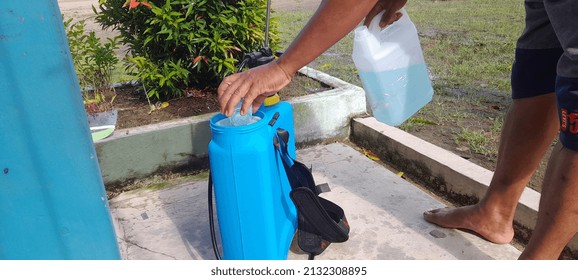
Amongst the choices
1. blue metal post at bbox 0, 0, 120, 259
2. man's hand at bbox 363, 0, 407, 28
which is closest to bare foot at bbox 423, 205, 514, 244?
man's hand at bbox 363, 0, 407, 28

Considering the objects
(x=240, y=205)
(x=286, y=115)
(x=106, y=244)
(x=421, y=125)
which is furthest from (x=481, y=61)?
(x=106, y=244)

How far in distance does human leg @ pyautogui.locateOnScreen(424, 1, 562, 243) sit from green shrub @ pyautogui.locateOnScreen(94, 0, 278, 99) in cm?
178

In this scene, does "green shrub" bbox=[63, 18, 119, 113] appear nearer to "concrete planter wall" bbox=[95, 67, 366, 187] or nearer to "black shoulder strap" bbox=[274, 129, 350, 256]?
"concrete planter wall" bbox=[95, 67, 366, 187]

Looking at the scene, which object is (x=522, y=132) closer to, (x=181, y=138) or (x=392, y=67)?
(x=392, y=67)

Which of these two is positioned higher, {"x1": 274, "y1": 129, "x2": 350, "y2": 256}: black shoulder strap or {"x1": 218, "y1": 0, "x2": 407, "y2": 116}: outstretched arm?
{"x1": 218, "y1": 0, "x2": 407, "y2": 116}: outstretched arm

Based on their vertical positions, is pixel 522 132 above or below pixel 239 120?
below

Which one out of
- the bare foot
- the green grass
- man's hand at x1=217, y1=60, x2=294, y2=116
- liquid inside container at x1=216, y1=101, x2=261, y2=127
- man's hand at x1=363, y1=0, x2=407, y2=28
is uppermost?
man's hand at x1=363, y1=0, x2=407, y2=28

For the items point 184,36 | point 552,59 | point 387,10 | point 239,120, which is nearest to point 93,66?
point 184,36

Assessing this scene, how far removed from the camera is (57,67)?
3.25 ft

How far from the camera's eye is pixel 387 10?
182 cm

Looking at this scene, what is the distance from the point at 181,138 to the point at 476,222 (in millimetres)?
1707

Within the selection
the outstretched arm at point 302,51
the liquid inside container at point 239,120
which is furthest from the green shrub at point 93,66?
the outstretched arm at point 302,51

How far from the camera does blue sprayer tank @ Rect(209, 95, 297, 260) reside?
5.19ft

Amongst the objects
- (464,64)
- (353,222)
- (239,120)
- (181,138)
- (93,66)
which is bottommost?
(353,222)
